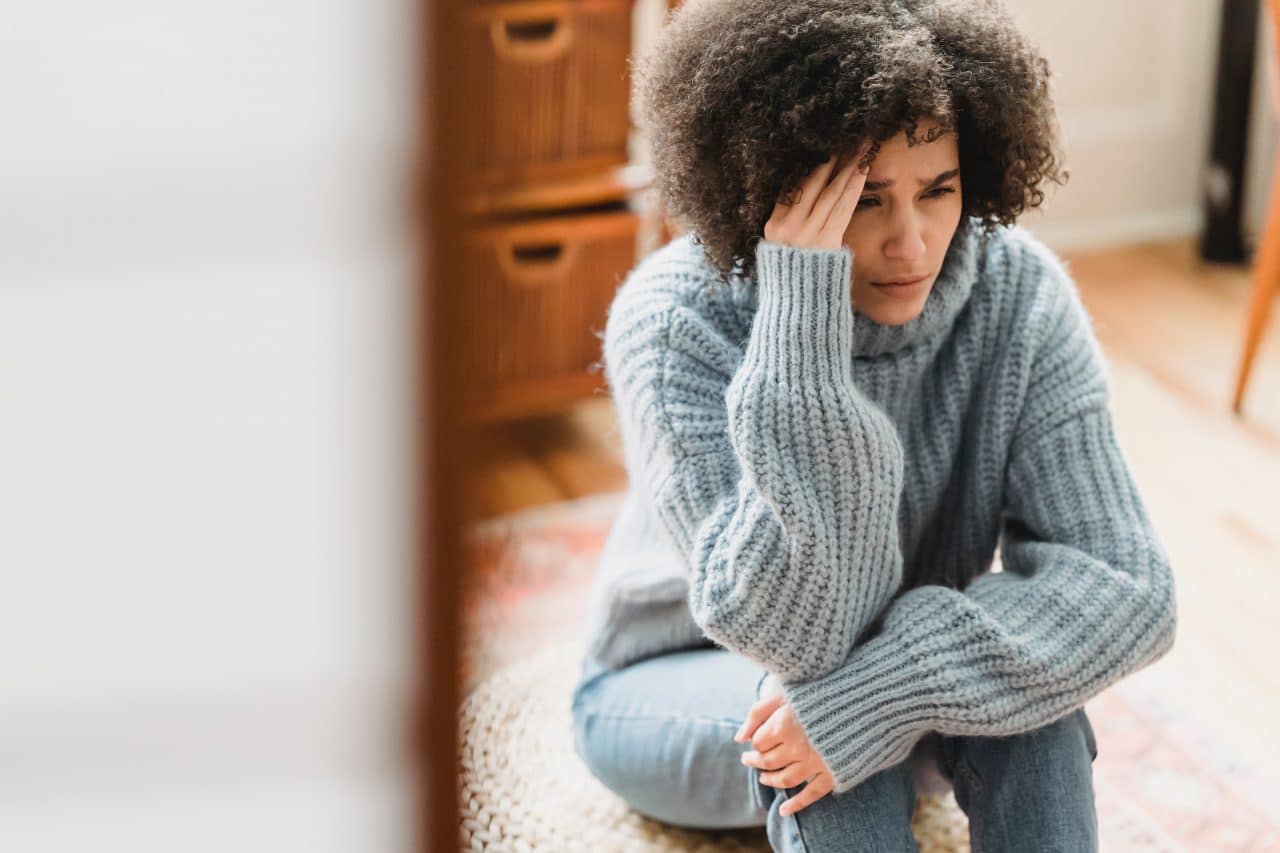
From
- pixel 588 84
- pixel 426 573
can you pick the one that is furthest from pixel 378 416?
pixel 588 84

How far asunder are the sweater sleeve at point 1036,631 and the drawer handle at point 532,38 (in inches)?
38.3

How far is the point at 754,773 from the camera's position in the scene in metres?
1.31

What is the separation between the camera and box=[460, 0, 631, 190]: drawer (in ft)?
6.61

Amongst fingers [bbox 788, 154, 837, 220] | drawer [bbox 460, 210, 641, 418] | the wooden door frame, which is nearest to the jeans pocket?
→ fingers [bbox 788, 154, 837, 220]

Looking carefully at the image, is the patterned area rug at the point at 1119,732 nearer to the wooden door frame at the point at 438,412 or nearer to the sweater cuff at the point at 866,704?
the sweater cuff at the point at 866,704

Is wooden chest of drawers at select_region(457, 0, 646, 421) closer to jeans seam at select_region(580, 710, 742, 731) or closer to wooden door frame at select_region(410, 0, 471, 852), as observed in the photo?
jeans seam at select_region(580, 710, 742, 731)

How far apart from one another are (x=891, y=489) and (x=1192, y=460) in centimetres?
118

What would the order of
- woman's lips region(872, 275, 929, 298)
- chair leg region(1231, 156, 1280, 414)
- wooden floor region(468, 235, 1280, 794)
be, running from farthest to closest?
chair leg region(1231, 156, 1280, 414)
wooden floor region(468, 235, 1280, 794)
woman's lips region(872, 275, 929, 298)

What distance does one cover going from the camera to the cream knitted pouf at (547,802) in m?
1.49

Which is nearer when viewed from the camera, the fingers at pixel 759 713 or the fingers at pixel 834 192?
the fingers at pixel 834 192

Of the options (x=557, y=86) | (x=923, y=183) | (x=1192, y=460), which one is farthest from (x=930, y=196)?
(x=1192, y=460)

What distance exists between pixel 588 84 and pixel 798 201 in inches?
38.0

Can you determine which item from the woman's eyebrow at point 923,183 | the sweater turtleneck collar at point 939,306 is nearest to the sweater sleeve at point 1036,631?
the sweater turtleneck collar at point 939,306

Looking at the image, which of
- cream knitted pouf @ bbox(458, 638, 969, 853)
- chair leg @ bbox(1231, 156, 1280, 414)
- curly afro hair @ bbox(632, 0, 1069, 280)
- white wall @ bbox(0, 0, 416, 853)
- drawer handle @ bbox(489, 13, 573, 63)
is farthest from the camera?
chair leg @ bbox(1231, 156, 1280, 414)
